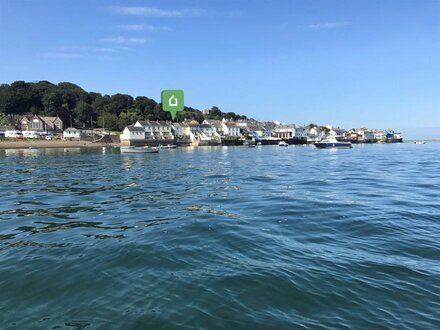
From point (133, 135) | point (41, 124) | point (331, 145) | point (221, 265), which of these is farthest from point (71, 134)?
point (221, 265)

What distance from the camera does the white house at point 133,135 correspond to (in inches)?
3949

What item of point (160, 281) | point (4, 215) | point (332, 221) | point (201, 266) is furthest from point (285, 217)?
point (4, 215)

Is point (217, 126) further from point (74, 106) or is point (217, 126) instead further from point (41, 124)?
point (41, 124)

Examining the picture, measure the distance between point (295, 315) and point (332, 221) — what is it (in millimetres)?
5546

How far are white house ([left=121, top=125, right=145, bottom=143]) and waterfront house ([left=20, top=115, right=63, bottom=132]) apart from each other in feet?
95.2

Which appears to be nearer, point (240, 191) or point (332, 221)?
point (332, 221)

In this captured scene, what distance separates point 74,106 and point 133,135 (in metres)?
55.1

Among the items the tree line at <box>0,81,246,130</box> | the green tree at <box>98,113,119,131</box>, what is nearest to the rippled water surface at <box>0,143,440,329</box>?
the green tree at <box>98,113,119,131</box>

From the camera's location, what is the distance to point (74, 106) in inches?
5551

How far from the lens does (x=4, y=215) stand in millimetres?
10859

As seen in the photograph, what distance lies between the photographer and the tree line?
124 metres

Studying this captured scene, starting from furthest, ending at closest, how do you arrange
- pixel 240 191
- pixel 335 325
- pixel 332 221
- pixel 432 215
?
pixel 240 191 < pixel 432 215 < pixel 332 221 < pixel 335 325

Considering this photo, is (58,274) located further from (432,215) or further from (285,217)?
(432,215)

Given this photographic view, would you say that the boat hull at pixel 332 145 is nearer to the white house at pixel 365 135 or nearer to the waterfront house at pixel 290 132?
the waterfront house at pixel 290 132
